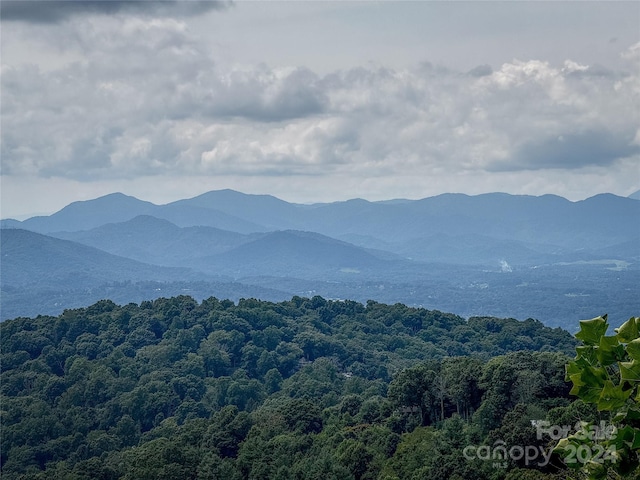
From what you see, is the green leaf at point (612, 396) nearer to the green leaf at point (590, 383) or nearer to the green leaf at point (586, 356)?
the green leaf at point (590, 383)

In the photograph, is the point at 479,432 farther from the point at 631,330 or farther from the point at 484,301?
the point at 484,301

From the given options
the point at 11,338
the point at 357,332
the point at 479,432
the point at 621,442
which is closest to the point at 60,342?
the point at 11,338

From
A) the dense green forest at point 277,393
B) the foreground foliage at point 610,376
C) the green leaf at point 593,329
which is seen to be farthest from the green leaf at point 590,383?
the dense green forest at point 277,393

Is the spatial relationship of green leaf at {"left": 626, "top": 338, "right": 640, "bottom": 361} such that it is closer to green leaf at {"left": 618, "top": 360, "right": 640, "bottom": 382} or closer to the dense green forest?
green leaf at {"left": 618, "top": 360, "right": 640, "bottom": 382}

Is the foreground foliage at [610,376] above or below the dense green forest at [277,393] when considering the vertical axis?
above

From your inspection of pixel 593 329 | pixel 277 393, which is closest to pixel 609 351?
pixel 593 329

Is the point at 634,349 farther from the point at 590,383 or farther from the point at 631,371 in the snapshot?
the point at 590,383

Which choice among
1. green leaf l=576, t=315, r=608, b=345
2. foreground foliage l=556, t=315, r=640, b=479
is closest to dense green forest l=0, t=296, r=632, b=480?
foreground foliage l=556, t=315, r=640, b=479
